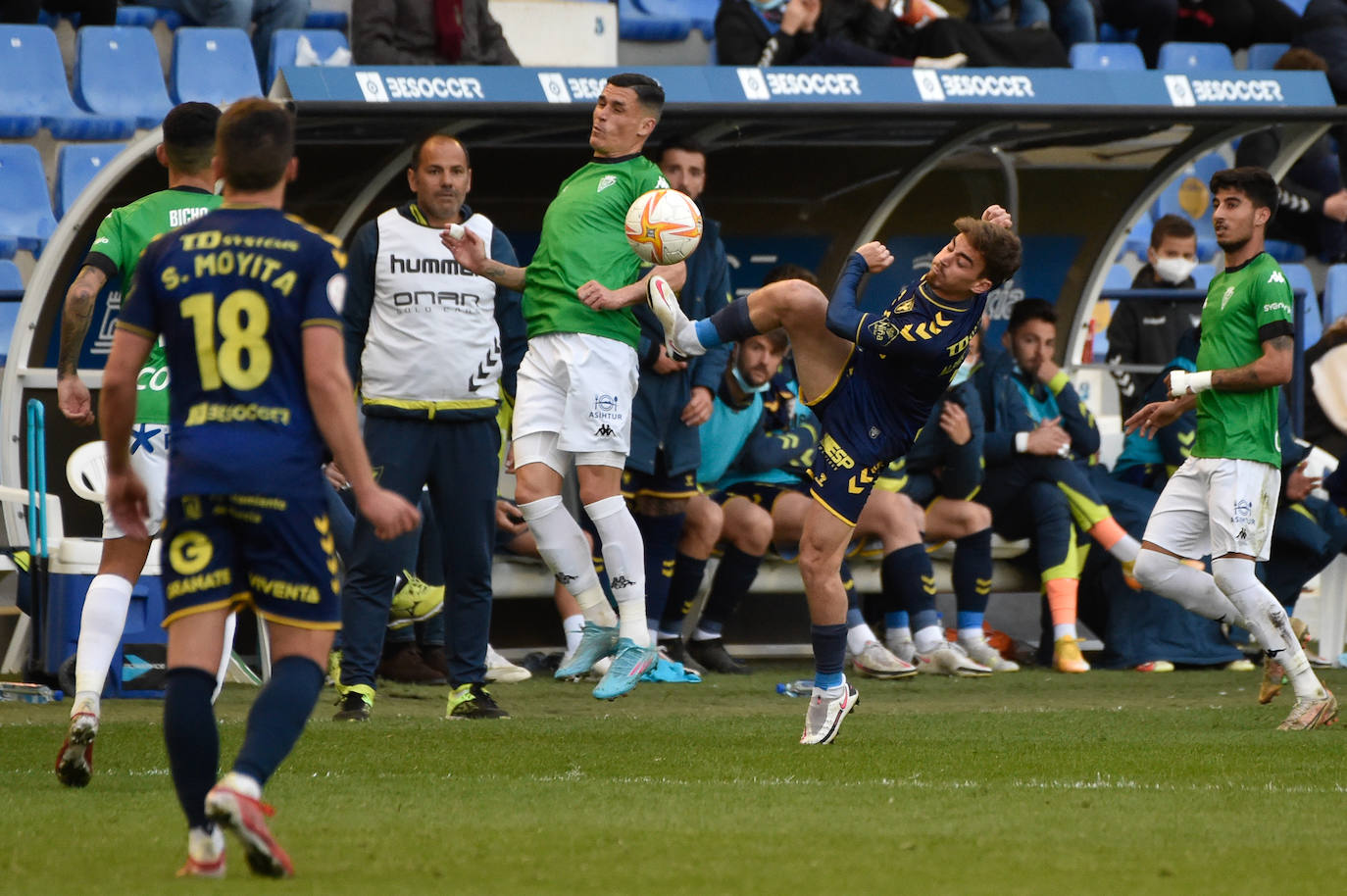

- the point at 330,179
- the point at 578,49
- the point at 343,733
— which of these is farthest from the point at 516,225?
the point at 343,733

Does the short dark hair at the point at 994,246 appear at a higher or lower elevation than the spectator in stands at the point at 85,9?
lower

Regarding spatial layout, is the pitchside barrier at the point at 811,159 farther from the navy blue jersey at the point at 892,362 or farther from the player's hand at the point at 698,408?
the navy blue jersey at the point at 892,362

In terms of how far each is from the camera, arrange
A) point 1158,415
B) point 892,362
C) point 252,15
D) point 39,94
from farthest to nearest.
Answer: point 252,15 < point 39,94 < point 1158,415 < point 892,362

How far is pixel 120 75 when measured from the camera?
11.5 meters

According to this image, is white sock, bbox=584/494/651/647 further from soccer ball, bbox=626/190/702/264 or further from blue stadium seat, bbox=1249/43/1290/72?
blue stadium seat, bbox=1249/43/1290/72

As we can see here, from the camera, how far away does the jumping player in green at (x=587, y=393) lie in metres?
7.50

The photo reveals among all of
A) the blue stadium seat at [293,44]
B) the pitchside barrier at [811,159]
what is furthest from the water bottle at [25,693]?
the blue stadium seat at [293,44]

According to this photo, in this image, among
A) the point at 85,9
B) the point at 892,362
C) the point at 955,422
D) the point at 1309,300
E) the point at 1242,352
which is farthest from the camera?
the point at 1309,300

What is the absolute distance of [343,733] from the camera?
6.80 meters

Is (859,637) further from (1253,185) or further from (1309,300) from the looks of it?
(1309,300)

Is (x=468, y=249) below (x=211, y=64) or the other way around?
below

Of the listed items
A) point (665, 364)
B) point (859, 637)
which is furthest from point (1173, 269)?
point (665, 364)

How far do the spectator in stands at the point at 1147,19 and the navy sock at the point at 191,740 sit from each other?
12.9 m

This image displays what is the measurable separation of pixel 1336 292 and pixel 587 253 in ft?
29.3
